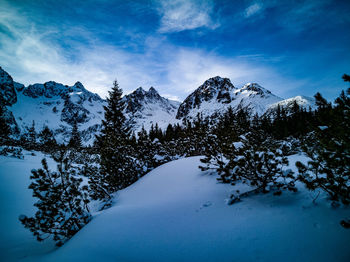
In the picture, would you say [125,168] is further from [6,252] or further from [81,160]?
[81,160]

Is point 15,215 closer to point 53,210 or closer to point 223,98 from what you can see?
point 53,210

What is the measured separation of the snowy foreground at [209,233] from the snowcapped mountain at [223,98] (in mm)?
113250

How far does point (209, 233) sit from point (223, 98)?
16473cm

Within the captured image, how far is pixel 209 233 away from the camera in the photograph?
6.28ft

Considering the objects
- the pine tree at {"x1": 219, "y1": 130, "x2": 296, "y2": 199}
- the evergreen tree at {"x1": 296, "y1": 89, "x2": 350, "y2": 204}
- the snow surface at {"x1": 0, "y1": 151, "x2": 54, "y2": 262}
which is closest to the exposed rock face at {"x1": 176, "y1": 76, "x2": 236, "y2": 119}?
the snow surface at {"x1": 0, "y1": 151, "x2": 54, "y2": 262}

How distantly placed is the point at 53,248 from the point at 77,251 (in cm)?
94

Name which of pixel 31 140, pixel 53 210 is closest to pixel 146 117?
pixel 31 140

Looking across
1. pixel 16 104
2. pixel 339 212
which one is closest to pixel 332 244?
pixel 339 212

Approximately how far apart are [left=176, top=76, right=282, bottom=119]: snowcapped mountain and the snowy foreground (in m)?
113

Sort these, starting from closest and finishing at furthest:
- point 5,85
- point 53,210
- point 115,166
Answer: point 53,210 < point 115,166 < point 5,85

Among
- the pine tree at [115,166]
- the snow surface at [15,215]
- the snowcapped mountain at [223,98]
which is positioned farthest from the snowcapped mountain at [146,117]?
the snow surface at [15,215]

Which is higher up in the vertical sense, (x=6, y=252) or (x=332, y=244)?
(x=332, y=244)

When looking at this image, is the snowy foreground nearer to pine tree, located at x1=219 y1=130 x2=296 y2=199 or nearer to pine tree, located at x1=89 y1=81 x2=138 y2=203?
pine tree, located at x1=219 y1=130 x2=296 y2=199

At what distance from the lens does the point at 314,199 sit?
2068mm
